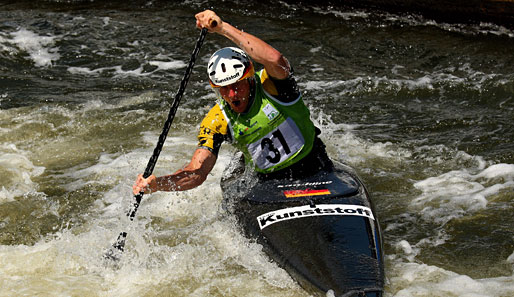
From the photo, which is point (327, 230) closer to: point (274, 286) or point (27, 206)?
point (274, 286)

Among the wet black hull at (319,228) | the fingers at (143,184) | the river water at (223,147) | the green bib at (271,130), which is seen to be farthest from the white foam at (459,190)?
the fingers at (143,184)

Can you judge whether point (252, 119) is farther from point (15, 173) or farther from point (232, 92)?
point (15, 173)

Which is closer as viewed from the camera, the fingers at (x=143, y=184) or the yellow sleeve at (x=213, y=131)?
the fingers at (x=143, y=184)

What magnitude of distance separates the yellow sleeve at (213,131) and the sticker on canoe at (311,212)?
601 mm

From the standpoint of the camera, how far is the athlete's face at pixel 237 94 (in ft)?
15.7

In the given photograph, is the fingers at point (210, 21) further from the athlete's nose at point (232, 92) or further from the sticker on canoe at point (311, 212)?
the sticker on canoe at point (311, 212)

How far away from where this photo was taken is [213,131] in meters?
4.95

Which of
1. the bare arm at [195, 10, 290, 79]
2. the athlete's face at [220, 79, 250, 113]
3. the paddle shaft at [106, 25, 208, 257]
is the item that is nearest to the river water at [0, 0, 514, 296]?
the paddle shaft at [106, 25, 208, 257]

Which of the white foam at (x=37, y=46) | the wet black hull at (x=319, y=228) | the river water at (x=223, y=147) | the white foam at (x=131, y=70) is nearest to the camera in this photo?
the wet black hull at (x=319, y=228)

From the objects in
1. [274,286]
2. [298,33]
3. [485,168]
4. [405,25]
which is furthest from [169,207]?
[405,25]

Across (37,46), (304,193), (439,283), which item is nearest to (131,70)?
(37,46)

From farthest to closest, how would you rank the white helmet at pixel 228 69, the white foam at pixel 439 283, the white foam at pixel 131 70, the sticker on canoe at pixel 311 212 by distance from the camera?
the white foam at pixel 131 70 < the sticker on canoe at pixel 311 212 < the white helmet at pixel 228 69 < the white foam at pixel 439 283

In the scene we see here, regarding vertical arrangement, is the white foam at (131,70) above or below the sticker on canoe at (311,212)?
below

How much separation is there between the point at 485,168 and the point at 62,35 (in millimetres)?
7521
